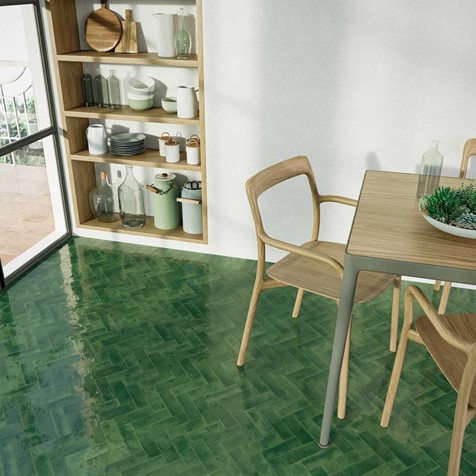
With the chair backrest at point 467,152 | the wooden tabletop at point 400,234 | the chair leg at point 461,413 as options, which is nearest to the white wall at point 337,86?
the chair backrest at point 467,152

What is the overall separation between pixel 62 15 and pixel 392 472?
3319 millimetres

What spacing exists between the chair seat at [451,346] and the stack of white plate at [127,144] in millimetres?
2462

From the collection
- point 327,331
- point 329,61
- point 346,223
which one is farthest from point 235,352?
point 329,61

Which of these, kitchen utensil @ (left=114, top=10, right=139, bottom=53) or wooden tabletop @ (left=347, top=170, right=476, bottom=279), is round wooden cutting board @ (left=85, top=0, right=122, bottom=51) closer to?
kitchen utensil @ (left=114, top=10, right=139, bottom=53)

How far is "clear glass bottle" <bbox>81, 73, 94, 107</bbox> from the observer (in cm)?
400

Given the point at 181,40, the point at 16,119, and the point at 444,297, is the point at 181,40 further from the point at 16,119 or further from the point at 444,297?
the point at 444,297

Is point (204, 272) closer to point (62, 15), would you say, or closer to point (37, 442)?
point (37, 442)

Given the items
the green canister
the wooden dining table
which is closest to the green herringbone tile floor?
the wooden dining table

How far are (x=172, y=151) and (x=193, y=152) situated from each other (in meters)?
0.16

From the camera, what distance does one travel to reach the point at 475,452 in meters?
2.36

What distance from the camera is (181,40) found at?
362 cm

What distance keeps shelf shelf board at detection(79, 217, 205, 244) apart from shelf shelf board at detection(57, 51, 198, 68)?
3.80 feet

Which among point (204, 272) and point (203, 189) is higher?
point (203, 189)

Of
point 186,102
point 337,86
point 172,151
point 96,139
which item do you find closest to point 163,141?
point 172,151
